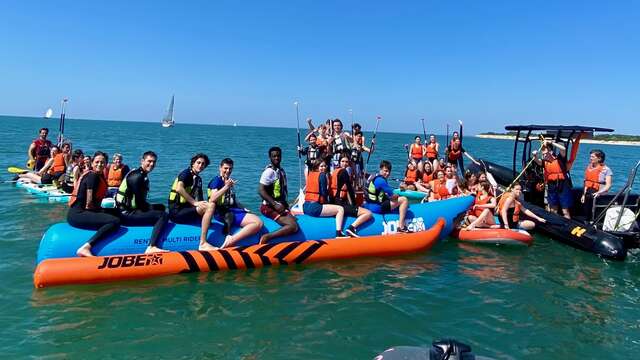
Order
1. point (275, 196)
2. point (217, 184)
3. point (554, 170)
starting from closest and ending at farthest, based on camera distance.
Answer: point (217, 184) < point (275, 196) < point (554, 170)

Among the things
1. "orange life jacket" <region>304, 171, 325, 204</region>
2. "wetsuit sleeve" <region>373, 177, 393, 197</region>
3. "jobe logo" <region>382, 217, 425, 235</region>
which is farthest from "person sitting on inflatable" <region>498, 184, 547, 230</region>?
"orange life jacket" <region>304, 171, 325, 204</region>

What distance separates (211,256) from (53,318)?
2.08m

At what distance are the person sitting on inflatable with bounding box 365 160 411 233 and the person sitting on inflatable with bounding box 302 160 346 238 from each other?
0.92m

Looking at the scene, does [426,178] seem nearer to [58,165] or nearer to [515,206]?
[515,206]

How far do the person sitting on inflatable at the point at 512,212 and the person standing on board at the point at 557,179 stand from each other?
80cm

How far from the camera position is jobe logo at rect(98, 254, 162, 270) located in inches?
237

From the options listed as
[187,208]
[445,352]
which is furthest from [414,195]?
[445,352]

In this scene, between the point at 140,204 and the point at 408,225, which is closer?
the point at 140,204

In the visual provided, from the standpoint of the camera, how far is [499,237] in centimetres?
888

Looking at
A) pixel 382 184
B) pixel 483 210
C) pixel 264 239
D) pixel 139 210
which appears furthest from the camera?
pixel 483 210

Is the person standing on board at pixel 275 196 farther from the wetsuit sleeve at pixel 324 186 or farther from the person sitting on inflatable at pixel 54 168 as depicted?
the person sitting on inflatable at pixel 54 168

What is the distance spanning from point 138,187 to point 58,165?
Result: 8.42 meters

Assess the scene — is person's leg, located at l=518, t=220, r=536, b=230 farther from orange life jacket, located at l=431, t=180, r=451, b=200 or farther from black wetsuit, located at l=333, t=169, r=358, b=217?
black wetsuit, located at l=333, t=169, r=358, b=217

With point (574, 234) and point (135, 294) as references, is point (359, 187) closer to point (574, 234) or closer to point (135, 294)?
point (574, 234)
